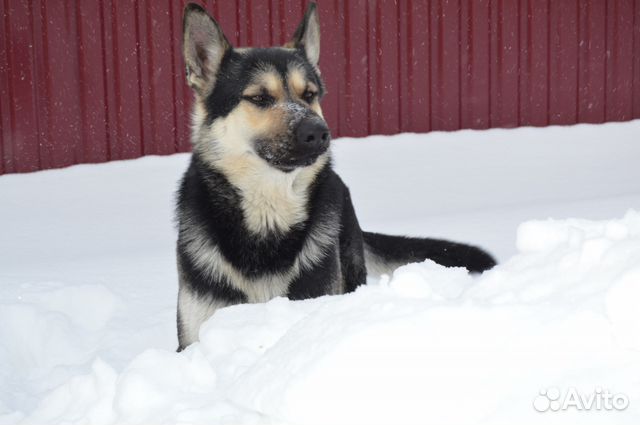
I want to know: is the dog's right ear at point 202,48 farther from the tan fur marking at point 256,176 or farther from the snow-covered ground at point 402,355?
the snow-covered ground at point 402,355

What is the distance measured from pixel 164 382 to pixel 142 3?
234 inches

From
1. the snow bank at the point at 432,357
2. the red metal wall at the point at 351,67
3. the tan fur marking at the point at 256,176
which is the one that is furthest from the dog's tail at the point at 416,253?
the red metal wall at the point at 351,67

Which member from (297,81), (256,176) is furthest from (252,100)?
(256,176)

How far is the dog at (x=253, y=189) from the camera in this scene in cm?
379

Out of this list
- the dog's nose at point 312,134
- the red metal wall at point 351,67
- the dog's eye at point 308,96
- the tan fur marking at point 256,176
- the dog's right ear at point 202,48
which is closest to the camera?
the dog's nose at point 312,134

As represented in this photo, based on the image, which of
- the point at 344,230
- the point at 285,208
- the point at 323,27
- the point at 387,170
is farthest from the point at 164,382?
the point at 323,27

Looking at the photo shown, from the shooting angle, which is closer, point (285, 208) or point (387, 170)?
point (285, 208)

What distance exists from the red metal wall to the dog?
12.8ft

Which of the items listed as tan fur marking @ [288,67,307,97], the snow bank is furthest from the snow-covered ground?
tan fur marking @ [288,67,307,97]

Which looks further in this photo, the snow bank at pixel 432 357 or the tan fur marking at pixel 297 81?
the tan fur marking at pixel 297 81

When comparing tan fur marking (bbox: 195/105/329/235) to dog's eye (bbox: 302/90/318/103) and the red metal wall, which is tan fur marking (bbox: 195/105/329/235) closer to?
dog's eye (bbox: 302/90/318/103)

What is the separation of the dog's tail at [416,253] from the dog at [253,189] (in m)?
0.46

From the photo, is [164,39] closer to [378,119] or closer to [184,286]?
[378,119]

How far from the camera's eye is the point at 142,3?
7852 mm
